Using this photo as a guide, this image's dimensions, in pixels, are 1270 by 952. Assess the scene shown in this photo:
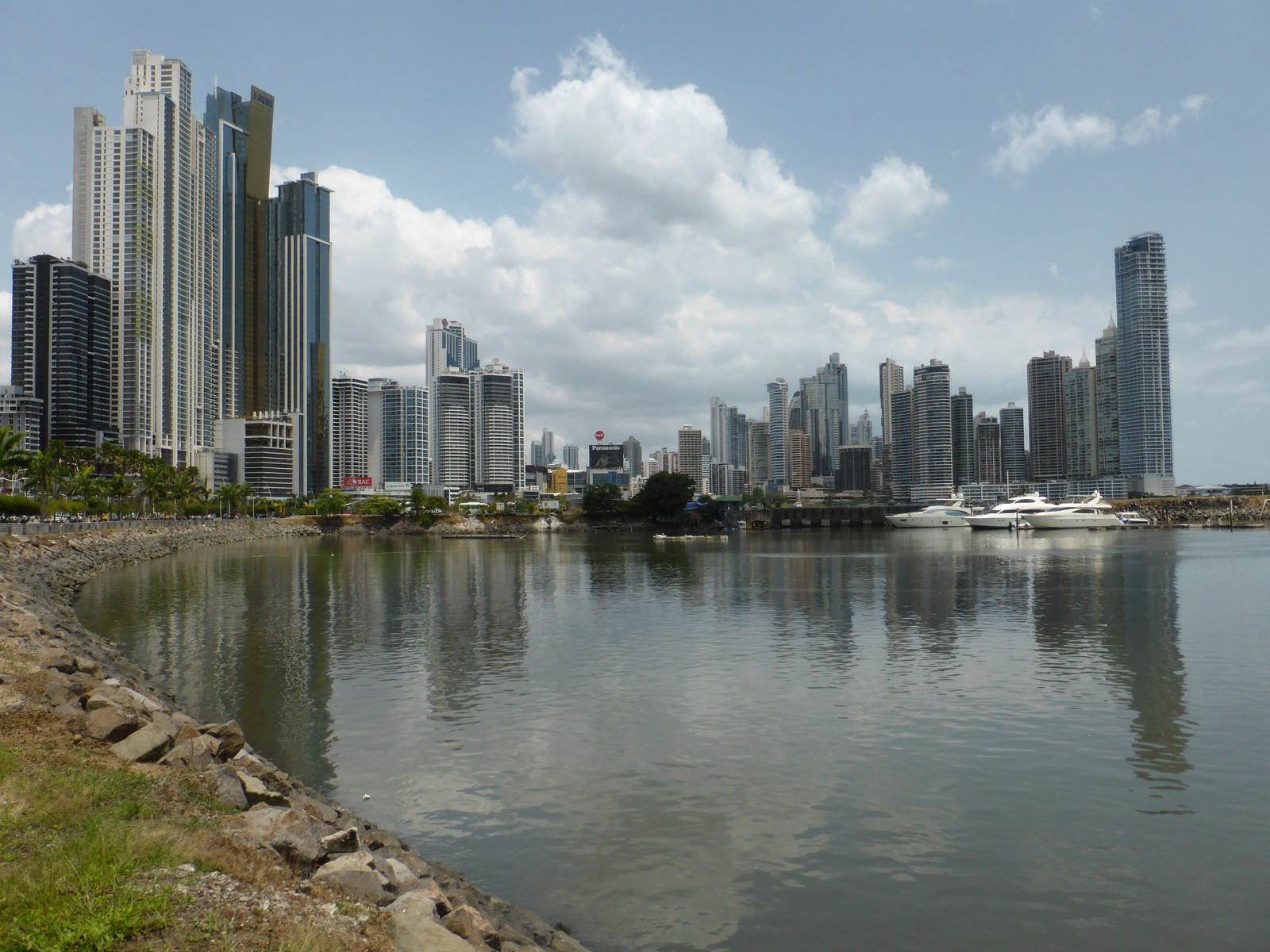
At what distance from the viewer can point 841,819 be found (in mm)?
16328

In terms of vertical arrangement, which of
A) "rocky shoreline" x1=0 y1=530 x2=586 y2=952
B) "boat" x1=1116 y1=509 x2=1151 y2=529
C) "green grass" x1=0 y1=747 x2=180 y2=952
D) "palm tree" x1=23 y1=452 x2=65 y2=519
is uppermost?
"palm tree" x1=23 y1=452 x2=65 y2=519

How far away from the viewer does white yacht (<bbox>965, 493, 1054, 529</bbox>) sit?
17175 cm

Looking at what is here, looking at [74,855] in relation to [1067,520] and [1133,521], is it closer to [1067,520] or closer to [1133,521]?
[1067,520]

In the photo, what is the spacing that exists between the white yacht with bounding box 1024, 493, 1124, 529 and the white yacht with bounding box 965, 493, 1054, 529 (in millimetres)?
1367

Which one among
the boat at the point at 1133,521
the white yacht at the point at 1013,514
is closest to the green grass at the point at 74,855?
the white yacht at the point at 1013,514

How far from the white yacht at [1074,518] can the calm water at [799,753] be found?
132 metres

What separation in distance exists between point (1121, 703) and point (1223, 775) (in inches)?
262

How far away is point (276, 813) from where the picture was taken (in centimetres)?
1189

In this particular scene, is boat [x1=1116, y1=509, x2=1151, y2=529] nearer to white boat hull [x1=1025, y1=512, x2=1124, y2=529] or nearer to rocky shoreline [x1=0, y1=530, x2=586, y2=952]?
white boat hull [x1=1025, y1=512, x2=1124, y2=529]

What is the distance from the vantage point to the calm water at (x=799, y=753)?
1309 centimetres

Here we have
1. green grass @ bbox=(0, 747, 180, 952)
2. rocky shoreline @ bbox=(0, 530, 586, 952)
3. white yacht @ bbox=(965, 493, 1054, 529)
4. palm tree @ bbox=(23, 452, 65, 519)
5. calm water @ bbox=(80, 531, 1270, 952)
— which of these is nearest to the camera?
green grass @ bbox=(0, 747, 180, 952)

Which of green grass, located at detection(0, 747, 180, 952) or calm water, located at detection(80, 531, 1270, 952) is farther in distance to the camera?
calm water, located at detection(80, 531, 1270, 952)

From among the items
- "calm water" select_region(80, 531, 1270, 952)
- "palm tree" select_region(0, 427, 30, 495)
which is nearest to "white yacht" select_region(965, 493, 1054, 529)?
"calm water" select_region(80, 531, 1270, 952)

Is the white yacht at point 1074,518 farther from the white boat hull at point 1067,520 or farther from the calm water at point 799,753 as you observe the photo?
the calm water at point 799,753
